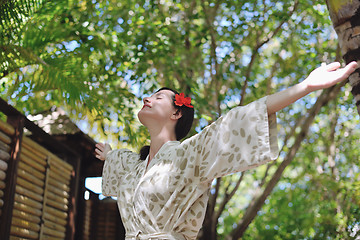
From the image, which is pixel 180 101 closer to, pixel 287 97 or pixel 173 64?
pixel 287 97

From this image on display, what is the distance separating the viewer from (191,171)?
2.17 meters

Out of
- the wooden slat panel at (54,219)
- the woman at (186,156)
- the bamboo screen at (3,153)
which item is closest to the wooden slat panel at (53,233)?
the wooden slat panel at (54,219)

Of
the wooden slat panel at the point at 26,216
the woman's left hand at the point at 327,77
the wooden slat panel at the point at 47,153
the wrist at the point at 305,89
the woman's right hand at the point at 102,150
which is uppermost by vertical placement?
the wooden slat panel at the point at 47,153

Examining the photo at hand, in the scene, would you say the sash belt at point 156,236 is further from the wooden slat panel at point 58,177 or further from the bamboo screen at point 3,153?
the wooden slat panel at point 58,177

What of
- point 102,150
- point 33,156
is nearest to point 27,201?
point 33,156

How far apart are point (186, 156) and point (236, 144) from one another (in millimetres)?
321

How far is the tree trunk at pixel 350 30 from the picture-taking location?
2.88m

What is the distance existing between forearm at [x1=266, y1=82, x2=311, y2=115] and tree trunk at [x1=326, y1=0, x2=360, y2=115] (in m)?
1.22

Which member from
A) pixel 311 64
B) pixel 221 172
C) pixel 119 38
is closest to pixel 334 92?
pixel 311 64

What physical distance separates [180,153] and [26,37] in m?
3.46

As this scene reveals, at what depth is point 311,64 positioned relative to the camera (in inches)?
330

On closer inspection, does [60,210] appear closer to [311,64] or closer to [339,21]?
[339,21]

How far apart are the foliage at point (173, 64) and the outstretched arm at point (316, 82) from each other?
3204 millimetres

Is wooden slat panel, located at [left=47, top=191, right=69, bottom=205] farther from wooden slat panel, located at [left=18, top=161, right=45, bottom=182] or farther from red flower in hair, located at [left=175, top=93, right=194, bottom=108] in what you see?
red flower in hair, located at [left=175, top=93, right=194, bottom=108]
